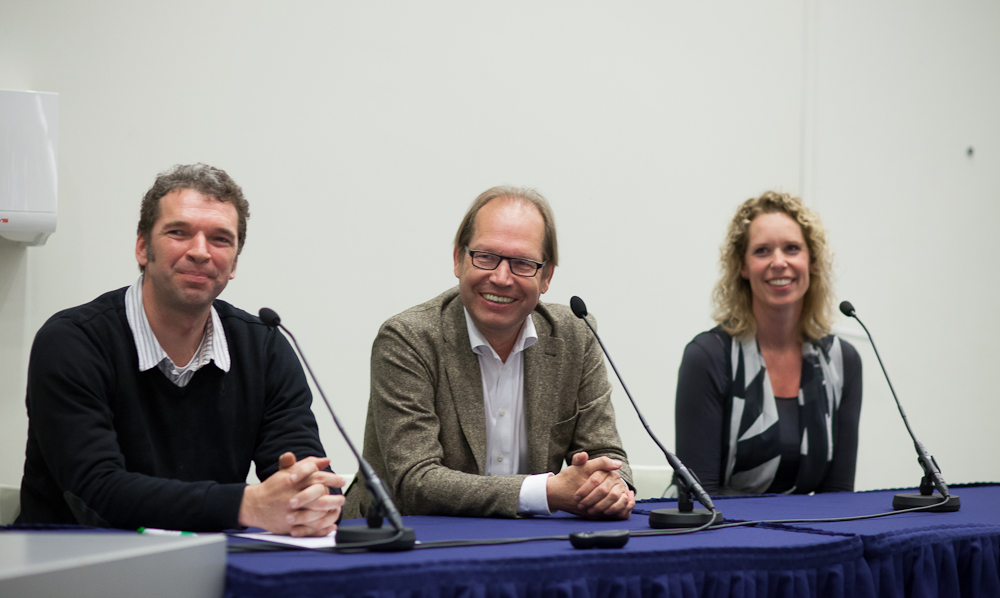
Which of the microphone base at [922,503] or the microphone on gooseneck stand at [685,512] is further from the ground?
the microphone on gooseneck stand at [685,512]

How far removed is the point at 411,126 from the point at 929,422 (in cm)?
288

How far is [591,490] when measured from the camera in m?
1.50

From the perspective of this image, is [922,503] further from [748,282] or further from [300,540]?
[300,540]

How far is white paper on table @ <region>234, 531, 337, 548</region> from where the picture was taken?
1114 millimetres

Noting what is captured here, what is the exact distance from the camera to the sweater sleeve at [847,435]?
2330mm

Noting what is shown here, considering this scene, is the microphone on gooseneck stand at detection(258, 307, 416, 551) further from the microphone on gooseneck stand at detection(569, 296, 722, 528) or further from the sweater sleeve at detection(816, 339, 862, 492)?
the sweater sleeve at detection(816, 339, 862, 492)

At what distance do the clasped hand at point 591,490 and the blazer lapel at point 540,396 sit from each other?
0.31m

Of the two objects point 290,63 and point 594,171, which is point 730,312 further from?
point 290,63

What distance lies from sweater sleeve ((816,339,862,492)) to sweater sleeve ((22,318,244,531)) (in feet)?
5.53

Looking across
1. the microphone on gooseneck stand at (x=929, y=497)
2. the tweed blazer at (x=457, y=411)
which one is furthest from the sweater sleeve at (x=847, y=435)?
the tweed blazer at (x=457, y=411)

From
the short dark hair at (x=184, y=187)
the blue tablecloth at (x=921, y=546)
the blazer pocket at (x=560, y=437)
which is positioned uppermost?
the short dark hair at (x=184, y=187)

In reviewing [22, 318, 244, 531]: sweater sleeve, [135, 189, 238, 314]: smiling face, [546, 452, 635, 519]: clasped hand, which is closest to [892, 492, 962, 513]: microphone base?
[546, 452, 635, 519]: clasped hand

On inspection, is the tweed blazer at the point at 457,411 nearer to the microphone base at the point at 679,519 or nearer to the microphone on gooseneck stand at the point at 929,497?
the microphone base at the point at 679,519

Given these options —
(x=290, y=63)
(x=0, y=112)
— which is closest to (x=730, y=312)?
(x=290, y=63)
